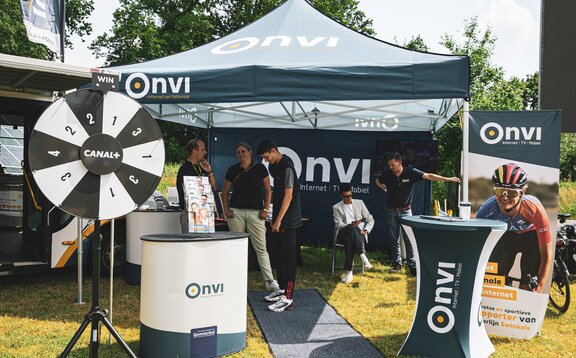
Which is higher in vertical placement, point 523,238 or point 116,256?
point 523,238

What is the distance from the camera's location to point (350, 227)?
6824 millimetres

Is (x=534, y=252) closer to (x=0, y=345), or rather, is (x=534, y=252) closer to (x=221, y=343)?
(x=221, y=343)

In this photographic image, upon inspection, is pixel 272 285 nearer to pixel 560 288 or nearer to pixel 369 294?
pixel 369 294

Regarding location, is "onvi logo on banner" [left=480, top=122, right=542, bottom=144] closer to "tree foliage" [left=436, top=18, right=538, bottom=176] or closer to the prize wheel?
the prize wheel

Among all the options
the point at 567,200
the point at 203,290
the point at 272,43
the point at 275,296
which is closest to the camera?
the point at 203,290

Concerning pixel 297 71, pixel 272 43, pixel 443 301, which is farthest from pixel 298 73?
pixel 443 301

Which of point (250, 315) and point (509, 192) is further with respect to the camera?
point (250, 315)

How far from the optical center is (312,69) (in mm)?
4965

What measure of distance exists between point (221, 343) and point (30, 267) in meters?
3.03

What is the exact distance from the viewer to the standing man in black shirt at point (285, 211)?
16.2 ft

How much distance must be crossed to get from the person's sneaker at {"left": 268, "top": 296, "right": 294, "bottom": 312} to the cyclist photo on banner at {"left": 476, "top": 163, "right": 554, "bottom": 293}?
1.99 metres

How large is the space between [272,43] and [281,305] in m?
2.92

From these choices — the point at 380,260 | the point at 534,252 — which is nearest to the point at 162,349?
the point at 534,252

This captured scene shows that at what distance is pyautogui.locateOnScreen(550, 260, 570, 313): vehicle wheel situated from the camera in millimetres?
5062
